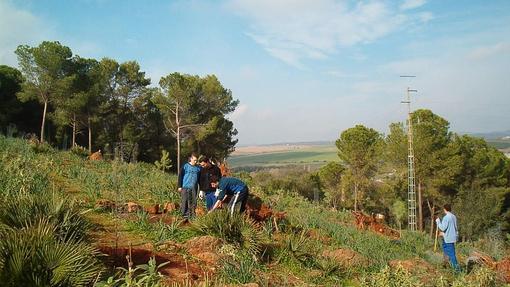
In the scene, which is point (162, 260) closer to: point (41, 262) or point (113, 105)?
point (41, 262)

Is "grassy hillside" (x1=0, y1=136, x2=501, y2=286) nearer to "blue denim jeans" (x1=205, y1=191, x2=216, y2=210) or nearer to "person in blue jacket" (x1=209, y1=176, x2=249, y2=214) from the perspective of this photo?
"person in blue jacket" (x1=209, y1=176, x2=249, y2=214)

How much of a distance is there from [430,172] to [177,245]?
27940mm

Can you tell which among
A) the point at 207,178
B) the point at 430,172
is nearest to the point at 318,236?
the point at 207,178

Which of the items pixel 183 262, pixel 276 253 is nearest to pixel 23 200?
pixel 183 262

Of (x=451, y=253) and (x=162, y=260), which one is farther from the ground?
(x=162, y=260)

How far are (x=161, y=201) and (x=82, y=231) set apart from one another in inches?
195

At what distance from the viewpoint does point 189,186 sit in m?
8.70

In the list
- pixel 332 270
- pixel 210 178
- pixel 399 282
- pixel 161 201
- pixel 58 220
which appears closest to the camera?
pixel 399 282

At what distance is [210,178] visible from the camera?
9.09 metres

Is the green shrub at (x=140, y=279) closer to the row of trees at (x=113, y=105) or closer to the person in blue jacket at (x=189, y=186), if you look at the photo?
the person in blue jacket at (x=189, y=186)

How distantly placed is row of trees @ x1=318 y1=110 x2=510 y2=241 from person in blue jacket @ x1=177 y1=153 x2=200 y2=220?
21.3m

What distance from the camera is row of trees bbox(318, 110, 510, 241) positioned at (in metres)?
30.3

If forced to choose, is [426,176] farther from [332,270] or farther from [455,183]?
[332,270]

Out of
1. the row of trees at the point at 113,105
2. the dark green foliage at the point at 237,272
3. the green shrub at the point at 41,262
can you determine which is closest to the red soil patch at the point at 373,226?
the dark green foliage at the point at 237,272
